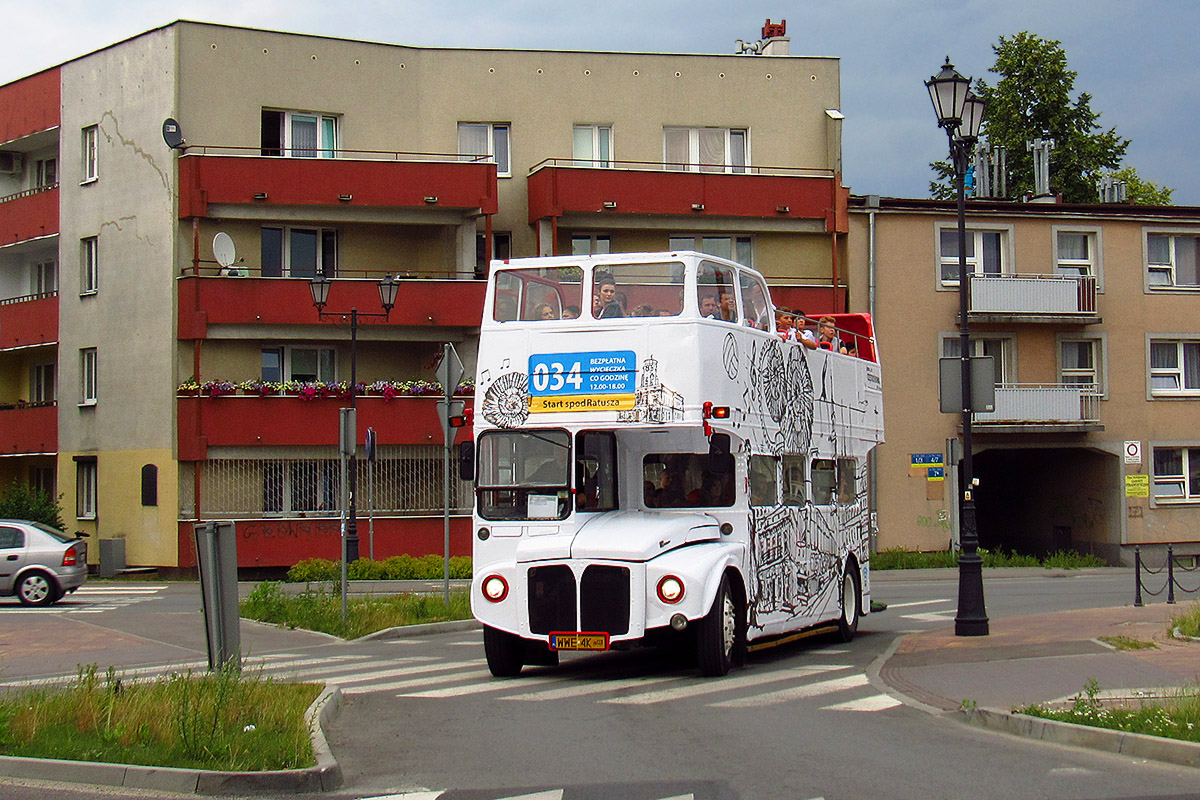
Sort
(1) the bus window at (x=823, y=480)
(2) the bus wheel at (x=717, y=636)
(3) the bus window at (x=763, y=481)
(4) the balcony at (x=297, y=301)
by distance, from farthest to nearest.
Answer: (4) the balcony at (x=297, y=301) < (1) the bus window at (x=823, y=480) < (3) the bus window at (x=763, y=481) < (2) the bus wheel at (x=717, y=636)

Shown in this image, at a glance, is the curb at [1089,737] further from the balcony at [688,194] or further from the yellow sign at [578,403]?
the balcony at [688,194]

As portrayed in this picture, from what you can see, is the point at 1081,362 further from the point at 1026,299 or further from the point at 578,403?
the point at 578,403

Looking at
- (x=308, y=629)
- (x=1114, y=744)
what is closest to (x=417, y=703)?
(x=1114, y=744)

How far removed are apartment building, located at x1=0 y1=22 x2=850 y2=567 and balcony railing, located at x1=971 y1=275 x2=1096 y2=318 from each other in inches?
145

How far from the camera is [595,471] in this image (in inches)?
570

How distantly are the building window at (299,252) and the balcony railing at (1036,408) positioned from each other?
1765 cm

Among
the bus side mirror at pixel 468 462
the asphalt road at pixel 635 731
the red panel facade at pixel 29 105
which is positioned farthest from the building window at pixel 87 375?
the bus side mirror at pixel 468 462

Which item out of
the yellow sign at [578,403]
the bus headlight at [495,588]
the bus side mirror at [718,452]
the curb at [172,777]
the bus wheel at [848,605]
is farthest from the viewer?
the bus wheel at [848,605]

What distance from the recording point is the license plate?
1333 centimetres

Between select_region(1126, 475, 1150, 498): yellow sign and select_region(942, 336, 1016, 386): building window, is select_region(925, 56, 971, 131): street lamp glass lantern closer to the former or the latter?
select_region(942, 336, 1016, 386): building window

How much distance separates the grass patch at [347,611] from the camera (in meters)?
19.7

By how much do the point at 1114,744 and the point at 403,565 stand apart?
22.9 metres

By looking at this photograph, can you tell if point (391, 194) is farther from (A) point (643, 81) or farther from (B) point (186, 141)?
(A) point (643, 81)

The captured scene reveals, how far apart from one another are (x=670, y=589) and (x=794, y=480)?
3646mm
